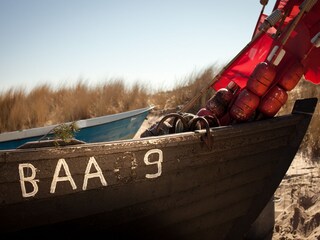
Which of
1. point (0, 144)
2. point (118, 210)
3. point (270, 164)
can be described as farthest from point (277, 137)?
point (0, 144)

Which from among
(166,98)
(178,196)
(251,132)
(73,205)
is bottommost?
(166,98)

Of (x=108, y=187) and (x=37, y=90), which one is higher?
(x=108, y=187)

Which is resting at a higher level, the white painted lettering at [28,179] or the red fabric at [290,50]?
the red fabric at [290,50]

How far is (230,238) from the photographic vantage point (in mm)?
3248

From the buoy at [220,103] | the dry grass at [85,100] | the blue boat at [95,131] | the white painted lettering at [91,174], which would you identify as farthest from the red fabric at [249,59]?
the dry grass at [85,100]

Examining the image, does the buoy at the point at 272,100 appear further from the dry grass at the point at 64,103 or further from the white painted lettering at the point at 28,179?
the dry grass at the point at 64,103

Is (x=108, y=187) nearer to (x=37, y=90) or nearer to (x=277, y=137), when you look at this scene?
(x=277, y=137)

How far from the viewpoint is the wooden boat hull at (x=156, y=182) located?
7.09 ft

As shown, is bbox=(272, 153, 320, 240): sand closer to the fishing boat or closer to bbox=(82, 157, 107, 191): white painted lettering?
the fishing boat

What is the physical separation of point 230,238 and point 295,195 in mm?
1602

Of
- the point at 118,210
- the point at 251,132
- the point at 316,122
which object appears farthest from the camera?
the point at 316,122

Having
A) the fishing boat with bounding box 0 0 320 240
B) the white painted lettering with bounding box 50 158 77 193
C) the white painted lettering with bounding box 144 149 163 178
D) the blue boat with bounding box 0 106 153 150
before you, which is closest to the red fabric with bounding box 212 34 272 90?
the fishing boat with bounding box 0 0 320 240

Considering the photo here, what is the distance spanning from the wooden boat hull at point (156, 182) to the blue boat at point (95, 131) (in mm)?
4148

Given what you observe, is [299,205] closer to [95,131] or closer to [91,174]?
[91,174]
